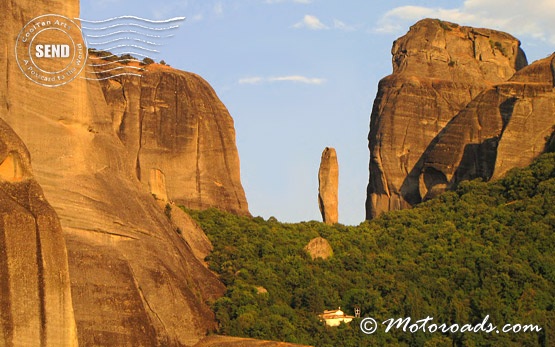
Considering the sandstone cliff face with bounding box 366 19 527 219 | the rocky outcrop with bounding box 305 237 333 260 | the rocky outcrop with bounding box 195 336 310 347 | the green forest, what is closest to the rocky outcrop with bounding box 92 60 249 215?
the green forest

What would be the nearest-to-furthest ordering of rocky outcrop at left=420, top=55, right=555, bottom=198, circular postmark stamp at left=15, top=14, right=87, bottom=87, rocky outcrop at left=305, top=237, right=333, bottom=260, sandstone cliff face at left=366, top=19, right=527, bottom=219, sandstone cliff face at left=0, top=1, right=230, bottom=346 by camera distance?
circular postmark stamp at left=15, top=14, right=87, bottom=87, sandstone cliff face at left=0, top=1, right=230, bottom=346, rocky outcrop at left=305, top=237, right=333, bottom=260, rocky outcrop at left=420, top=55, right=555, bottom=198, sandstone cliff face at left=366, top=19, right=527, bottom=219

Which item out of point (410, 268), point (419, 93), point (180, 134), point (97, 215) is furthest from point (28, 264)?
point (419, 93)

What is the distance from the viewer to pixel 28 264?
66.7ft

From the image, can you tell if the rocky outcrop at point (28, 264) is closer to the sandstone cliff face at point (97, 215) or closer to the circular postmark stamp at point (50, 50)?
the sandstone cliff face at point (97, 215)

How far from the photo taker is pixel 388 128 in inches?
3590

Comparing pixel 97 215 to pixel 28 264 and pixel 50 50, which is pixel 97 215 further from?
pixel 28 264

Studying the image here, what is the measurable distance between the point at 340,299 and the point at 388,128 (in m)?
28.2

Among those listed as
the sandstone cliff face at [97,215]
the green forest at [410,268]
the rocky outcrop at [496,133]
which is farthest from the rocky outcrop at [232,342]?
the rocky outcrop at [496,133]

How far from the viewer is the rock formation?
85438 millimetres

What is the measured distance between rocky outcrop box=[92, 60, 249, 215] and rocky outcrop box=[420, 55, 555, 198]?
13630mm

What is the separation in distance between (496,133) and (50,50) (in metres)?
49.8

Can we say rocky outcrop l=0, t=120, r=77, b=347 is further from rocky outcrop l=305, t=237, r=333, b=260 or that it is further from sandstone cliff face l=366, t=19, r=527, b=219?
sandstone cliff face l=366, t=19, r=527, b=219

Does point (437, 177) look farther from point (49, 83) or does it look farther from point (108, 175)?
point (49, 83)

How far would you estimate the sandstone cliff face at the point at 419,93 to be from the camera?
90.3 metres
